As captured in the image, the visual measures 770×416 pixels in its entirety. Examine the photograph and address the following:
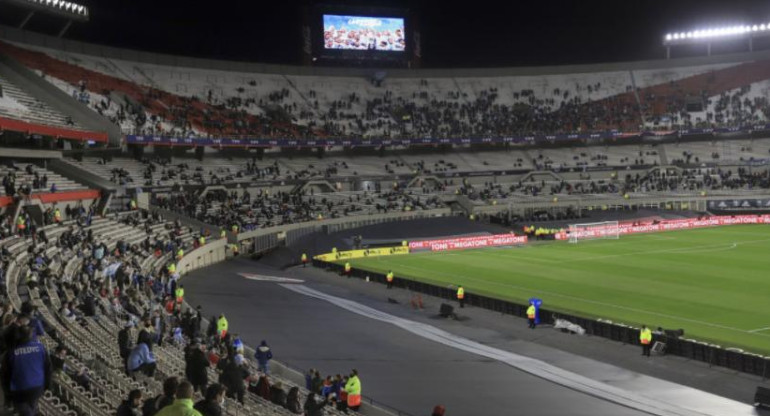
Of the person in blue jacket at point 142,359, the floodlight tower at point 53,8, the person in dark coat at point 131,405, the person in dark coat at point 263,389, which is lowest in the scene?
the person in dark coat at point 263,389

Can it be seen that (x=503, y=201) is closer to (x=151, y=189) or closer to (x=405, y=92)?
(x=405, y=92)

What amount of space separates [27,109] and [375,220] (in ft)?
101

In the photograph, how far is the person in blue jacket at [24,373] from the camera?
24.3ft

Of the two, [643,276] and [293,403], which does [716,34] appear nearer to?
[643,276]

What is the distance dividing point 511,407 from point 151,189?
142 ft

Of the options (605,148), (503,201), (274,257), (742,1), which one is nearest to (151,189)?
(274,257)

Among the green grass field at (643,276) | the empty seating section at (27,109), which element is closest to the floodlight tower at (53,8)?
the empty seating section at (27,109)

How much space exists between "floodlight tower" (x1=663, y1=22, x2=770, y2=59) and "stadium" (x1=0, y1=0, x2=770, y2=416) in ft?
1.10

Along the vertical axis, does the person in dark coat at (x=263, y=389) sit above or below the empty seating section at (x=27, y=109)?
below

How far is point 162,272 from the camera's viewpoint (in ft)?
99.3

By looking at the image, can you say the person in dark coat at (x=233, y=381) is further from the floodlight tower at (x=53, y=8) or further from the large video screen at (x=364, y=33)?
the large video screen at (x=364, y=33)

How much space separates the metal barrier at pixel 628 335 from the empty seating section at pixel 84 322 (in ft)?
42.1

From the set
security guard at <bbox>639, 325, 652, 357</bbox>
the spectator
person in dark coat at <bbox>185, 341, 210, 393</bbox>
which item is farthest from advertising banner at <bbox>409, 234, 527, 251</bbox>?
the spectator

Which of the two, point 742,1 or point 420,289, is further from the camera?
point 742,1
